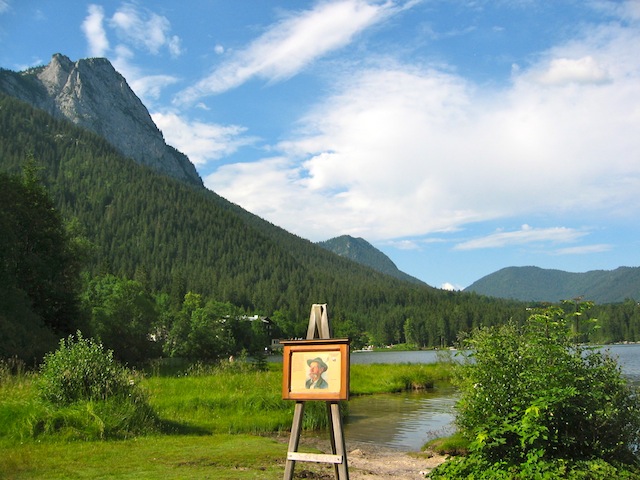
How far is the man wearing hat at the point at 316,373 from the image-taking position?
10164mm

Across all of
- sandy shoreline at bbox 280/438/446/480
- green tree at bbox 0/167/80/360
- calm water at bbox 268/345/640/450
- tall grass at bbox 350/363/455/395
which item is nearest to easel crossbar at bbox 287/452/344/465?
sandy shoreline at bbox 280/438/446/480

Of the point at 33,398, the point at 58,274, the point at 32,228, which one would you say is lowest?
the point at 33,398

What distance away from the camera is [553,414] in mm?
9969

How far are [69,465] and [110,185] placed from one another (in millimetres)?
172766

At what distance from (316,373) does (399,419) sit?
17066 mm

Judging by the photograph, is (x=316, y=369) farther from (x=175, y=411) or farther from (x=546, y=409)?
(x=175, y=411)

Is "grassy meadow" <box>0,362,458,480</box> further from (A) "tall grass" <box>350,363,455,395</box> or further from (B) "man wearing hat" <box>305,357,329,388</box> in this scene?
(A) "tall grass" <box>350,363,455,395</box>

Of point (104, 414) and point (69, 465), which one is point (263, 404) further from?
point (69, 465)

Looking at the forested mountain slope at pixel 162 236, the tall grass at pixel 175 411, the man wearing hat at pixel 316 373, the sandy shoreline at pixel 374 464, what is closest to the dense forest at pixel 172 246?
the forested mountain slope at pixel 162 236

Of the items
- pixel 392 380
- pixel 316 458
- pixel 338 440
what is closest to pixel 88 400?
pixel 316 458

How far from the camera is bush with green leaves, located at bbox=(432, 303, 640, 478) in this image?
32.0ft

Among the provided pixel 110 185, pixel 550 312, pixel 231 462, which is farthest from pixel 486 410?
pixel 110 185

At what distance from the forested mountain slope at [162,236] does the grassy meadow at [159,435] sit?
123 m

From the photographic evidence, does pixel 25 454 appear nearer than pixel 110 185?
Yes
